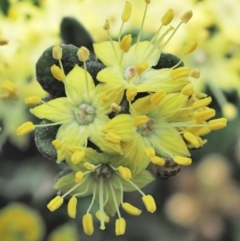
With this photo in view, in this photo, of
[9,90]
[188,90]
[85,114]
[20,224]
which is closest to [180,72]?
[188,90]

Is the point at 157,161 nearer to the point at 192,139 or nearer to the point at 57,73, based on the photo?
the point at 192,139

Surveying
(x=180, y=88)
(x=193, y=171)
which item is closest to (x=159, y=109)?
(x=180, y=88)

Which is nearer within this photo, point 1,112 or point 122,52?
point 122,52

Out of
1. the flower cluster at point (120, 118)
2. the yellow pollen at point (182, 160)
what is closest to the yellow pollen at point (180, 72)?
the flower cluster at point (120, 118)

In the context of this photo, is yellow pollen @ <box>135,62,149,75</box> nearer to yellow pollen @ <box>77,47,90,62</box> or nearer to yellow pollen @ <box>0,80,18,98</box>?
yellow pollen @ <box>77,47,90,62</box>

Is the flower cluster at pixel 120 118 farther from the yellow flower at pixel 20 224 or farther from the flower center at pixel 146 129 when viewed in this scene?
the yellow flower at pixel 20 224

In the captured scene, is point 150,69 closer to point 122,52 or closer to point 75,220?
point 122,52

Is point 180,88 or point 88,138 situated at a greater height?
point 180,88
